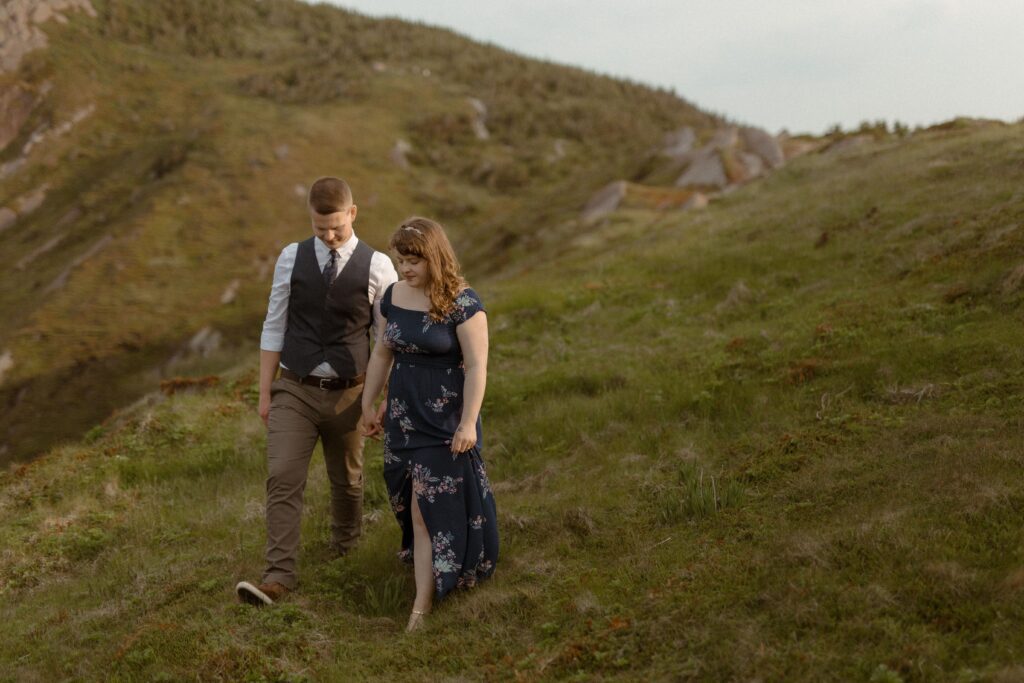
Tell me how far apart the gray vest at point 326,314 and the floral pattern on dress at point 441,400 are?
0.96m

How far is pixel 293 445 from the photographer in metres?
6.59

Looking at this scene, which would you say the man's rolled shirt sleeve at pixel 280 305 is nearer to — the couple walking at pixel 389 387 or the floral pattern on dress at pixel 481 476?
the couple walking at pixel 389 387

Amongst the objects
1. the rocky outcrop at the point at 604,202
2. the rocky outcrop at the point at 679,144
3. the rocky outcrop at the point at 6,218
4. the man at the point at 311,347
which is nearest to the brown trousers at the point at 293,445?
the man at the point at 311,347

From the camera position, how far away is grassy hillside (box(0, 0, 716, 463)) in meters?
23.8

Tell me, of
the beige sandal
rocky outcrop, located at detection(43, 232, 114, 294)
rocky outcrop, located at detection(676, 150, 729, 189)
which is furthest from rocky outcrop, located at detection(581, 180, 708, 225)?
the beige sandal

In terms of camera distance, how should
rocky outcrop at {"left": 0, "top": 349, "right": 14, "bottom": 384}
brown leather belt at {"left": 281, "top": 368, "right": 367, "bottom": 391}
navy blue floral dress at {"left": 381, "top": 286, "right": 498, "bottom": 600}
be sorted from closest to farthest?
navy blue floral dress at {"left": 381, "top": 286, "right": 498, "bottom": 600}
brown leather belt at {"left": 281, "top": 368, "right": 367, "bottom": 391}
rocky outcrop at {"left": 0, "top": 349, "right": 14, "bottom": 384}

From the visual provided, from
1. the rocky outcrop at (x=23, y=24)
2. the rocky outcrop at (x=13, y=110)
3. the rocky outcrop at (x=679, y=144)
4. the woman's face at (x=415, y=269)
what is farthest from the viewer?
the rocky outcrop at (x=23, y=24)

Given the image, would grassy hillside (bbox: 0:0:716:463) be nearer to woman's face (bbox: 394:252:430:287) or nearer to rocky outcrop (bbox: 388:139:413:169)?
rocky outcrop (bbox: 388:139:413:169)

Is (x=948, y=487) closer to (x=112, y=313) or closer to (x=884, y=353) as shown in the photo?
(x=884, y=353)

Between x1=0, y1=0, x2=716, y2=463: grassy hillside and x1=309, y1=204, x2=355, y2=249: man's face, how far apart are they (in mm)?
13024

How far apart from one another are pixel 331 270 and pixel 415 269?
995mm

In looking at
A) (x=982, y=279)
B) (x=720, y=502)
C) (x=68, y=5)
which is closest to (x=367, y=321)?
(x=720, y=502)

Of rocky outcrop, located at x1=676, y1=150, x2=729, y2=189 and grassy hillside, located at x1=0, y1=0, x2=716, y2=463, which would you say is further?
rocky outcrop, located at x1=676, y1=150, x2=729, y2=189

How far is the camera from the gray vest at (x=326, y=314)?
21.4 ft
